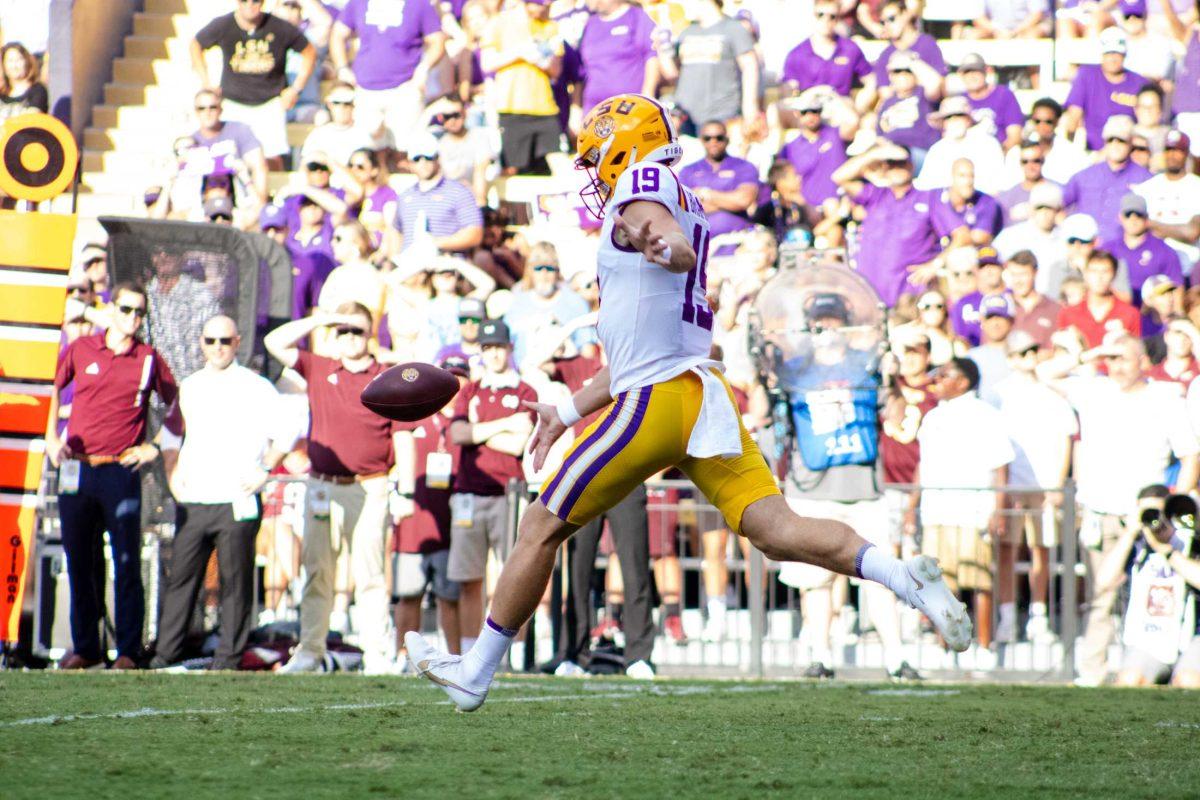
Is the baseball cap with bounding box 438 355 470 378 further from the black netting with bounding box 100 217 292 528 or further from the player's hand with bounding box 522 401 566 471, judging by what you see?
the player's hand with bounding box 522 401 566 471

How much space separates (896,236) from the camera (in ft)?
45.3

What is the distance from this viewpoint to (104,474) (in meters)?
10.1

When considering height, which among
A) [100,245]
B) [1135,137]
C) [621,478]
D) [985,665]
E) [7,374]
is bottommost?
[985,665]

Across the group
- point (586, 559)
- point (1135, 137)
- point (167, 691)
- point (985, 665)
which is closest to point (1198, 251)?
point (1135, 137)

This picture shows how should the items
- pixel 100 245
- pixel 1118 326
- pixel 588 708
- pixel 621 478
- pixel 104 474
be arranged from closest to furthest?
pixel 621 478 → pixel 588 708 → pixel 104 474 → pixel 1118 326 → pixel 100 245

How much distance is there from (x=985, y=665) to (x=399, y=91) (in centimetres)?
808

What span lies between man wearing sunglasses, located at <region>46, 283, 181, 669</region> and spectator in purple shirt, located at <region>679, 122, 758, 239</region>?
512 centimetres

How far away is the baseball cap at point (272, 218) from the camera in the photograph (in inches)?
565

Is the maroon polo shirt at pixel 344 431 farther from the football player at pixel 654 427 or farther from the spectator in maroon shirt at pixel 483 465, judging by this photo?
the football player at pixel 654 427

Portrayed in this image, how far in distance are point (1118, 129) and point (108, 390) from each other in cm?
802

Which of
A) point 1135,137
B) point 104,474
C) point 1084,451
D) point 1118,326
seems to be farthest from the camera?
point 1135,137

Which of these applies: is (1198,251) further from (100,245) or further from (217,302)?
(100,245)

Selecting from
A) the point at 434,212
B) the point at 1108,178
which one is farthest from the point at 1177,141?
the point at 434,212

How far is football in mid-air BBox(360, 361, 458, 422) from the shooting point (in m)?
6.56
